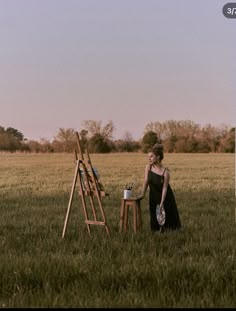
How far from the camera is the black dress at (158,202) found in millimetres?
10664

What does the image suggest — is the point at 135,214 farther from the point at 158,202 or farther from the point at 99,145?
the point at 99,145

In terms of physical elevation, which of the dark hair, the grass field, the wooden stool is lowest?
the grass field


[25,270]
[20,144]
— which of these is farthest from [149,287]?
[20,144]

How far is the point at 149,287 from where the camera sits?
6.40 m

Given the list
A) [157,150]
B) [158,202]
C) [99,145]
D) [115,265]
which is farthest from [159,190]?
[99,145]

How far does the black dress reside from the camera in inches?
420

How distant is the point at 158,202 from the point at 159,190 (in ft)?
0.77

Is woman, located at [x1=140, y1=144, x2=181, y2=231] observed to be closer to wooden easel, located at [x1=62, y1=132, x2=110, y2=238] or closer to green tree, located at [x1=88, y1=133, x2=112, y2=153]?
wooden easel, located at [x1=62, y1=132, x2=110, y2=238]

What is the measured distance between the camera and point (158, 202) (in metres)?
10.8

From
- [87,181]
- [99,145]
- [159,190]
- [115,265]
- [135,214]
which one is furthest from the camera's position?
[99,145]

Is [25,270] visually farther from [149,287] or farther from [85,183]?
[85,183]

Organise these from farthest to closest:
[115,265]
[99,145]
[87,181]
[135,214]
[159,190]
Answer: [99,145], [159,190], [87,181], [135,214], [115,265]

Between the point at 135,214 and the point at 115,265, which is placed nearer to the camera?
the point at 115,265

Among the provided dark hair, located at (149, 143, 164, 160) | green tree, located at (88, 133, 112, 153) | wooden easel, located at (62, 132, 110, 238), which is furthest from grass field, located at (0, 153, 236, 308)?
green tree, located at (88, 133, 112, 153)
